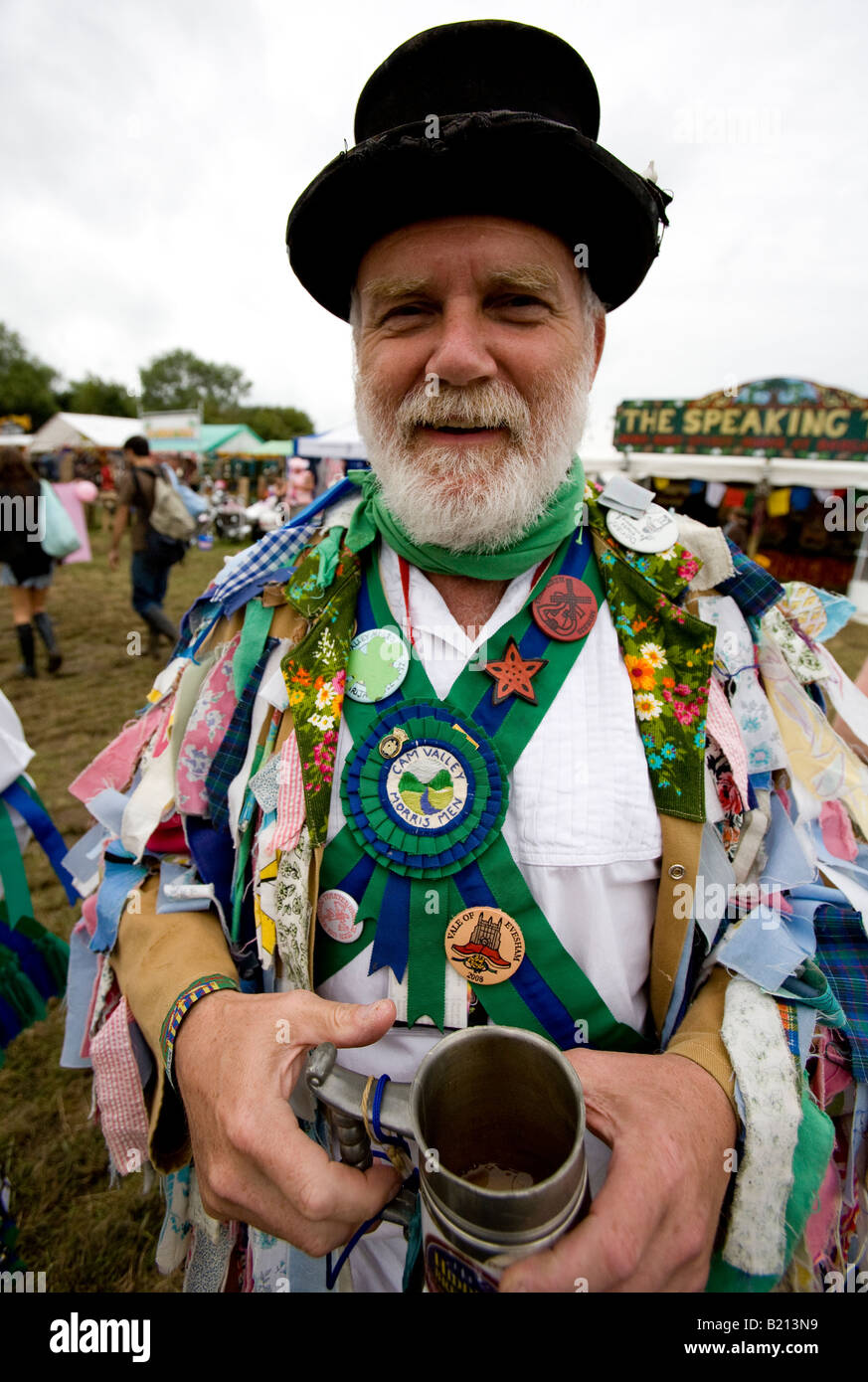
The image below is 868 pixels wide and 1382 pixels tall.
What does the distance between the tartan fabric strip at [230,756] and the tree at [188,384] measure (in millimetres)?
71988

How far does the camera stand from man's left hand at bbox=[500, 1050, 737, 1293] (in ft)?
2.28

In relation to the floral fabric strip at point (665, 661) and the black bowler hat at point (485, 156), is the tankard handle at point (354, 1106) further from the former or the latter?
the black bowler hat at point (485, 156)

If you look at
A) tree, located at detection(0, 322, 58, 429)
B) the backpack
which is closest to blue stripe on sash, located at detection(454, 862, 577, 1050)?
the backpack

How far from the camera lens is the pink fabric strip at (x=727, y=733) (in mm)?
1173

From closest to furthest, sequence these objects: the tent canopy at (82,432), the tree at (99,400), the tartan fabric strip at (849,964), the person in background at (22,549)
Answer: the tartan fabric strip at (849,964), the person in background at (22,549), the tent canopy at (82,432), the tree at (99,400)

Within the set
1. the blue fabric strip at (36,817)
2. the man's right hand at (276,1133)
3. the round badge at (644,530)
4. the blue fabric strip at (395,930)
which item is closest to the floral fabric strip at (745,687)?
the round badge at (644,530)

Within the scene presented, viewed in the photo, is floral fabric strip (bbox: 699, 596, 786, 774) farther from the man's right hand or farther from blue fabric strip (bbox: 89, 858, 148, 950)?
blue fabric strip (bbox: 89, 858, 148, 950)

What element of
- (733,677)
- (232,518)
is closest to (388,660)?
(733,677)

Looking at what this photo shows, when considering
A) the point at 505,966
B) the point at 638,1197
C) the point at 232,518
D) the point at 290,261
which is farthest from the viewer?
the point at 232,518

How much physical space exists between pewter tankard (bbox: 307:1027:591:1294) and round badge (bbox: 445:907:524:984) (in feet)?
0.84

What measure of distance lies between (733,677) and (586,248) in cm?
85

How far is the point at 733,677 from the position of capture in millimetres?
1276

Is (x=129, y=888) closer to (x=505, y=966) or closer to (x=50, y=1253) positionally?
(x=505, y=966)

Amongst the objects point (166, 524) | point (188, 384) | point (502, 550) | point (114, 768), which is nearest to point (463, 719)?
point (502, 550)
